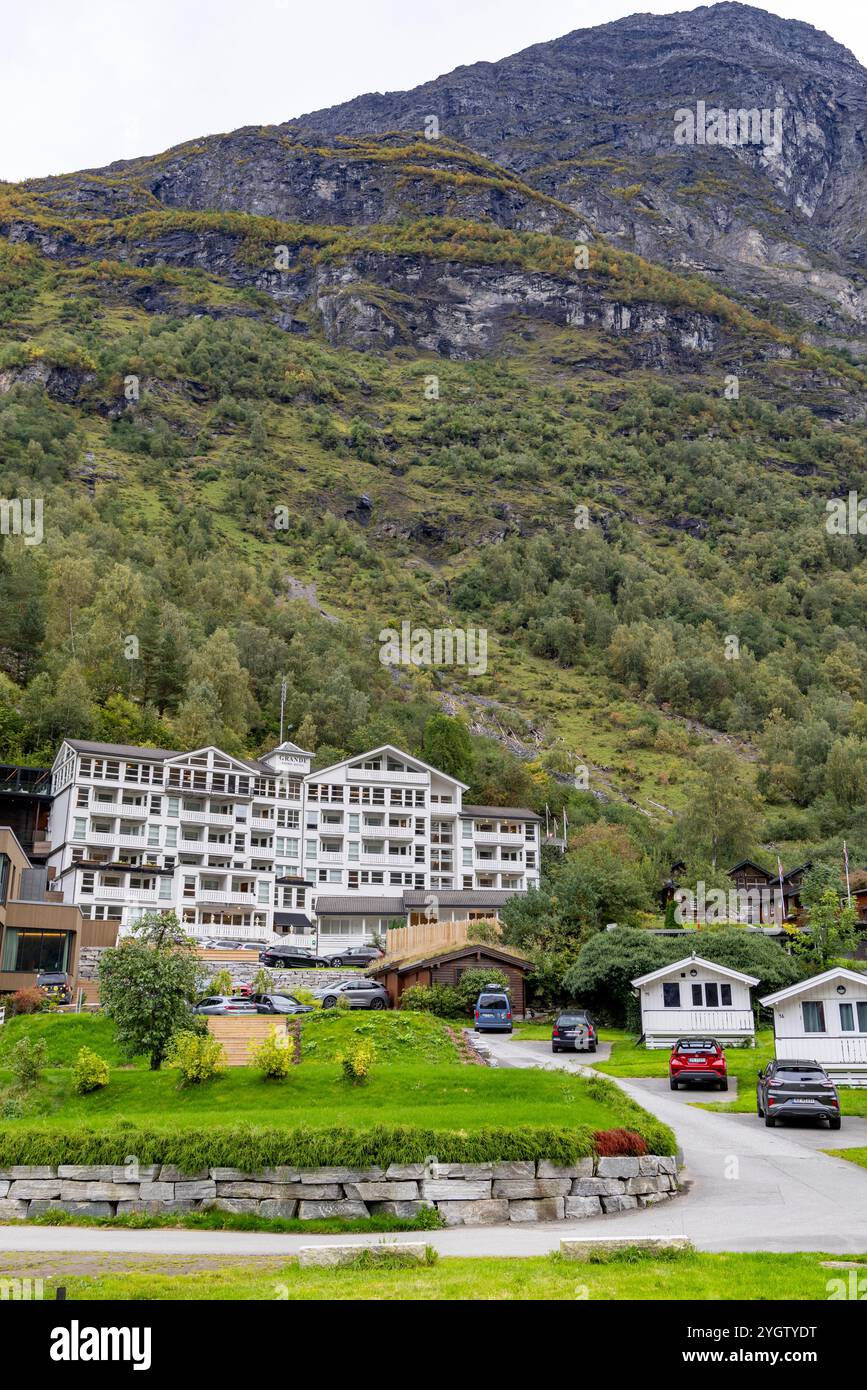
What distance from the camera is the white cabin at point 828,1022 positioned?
40.8 m

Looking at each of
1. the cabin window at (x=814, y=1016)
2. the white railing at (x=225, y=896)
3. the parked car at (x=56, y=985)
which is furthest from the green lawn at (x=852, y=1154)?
the white railing at (x=225, y=896)

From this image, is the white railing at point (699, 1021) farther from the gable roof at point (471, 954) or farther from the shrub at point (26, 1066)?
the shrub at point (26, 1066)

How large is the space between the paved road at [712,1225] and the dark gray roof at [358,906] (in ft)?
188

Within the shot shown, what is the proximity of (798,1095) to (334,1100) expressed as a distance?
13.3 m

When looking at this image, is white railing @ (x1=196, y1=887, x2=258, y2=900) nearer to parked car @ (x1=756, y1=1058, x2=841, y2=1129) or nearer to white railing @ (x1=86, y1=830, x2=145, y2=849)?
white railing @ (x1=86, y1=830, x2=145, y2=849)

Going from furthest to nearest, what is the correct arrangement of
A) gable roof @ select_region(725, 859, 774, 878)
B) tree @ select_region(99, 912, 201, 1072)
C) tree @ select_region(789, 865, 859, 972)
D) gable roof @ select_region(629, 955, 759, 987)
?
gable roof @ select_region(725, 859, 774, 878)
tree @ select_region(789, 865, 859, 972)
gable roof @ select_region(629, 955, 759, 987)
tree @ select_region(99, 912, 201, 1072)

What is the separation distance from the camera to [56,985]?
5338 centimetres

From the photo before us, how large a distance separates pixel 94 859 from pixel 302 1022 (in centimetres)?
4407

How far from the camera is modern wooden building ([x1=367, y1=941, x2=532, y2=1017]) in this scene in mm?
54531

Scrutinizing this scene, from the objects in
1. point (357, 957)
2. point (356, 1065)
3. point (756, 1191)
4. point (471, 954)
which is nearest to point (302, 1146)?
point (356, 1065)

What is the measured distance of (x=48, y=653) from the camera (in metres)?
106

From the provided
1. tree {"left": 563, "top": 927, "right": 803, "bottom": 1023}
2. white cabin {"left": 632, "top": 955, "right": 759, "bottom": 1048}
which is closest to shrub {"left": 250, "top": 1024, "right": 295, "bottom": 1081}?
white cabin {"left": 632, "top": 955, "right": 759, "bottom": 1048}

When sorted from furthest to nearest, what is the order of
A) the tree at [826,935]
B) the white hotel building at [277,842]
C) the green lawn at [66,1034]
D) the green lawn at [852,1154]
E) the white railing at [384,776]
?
the white railing at [384,776] → the white hotel building at [277,842] → the tree at [826,935] → the green lawn at [66,1034] → the green lawn at [852,1154]

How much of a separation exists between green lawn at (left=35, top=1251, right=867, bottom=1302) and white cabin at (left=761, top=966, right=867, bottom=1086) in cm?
2785
